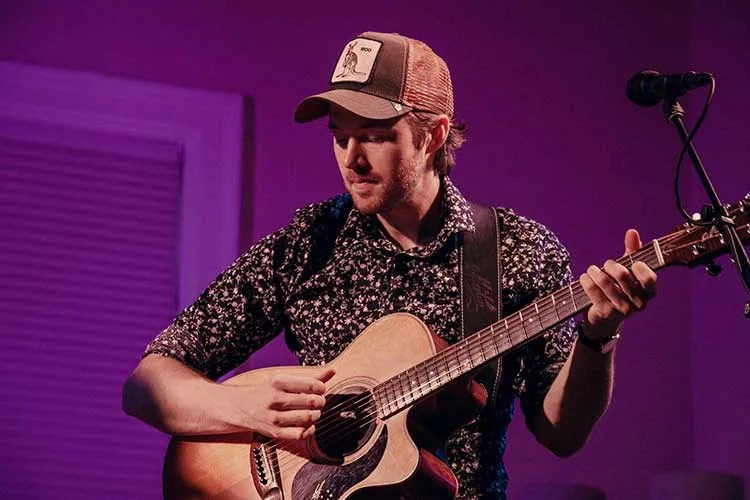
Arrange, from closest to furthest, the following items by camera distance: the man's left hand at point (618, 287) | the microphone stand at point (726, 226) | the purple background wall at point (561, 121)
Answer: the microphone stand at point (726, 226)
the man's left hand at point (618, 287)
the purple background wall at point (561, 121)

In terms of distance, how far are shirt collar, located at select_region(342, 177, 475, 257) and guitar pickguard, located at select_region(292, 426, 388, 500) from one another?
635 mm

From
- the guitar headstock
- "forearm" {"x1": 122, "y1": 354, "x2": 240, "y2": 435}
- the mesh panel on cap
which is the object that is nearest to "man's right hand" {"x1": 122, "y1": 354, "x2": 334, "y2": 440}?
"forearm" {"x1": 122, "y1": 354, "x2": 240, "y2": 435}

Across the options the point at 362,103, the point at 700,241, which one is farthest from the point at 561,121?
the point at 700,241

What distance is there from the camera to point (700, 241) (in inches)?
110

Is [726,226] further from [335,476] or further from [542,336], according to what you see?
[335,476]

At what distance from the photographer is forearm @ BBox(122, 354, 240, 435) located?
3395 mm

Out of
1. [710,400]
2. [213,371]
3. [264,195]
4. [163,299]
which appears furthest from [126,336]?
[710,400]

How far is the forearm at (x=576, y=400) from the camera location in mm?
3174

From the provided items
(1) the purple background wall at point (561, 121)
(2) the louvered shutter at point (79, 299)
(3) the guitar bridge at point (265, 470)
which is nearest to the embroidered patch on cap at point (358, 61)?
(3) the guitar bridge at point (265, 470)

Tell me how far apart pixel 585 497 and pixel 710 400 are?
793 millimetres

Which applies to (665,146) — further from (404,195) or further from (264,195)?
(404,195)

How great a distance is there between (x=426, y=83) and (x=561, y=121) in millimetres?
1834

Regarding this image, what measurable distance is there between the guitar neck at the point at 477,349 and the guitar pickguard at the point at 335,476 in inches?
4.0

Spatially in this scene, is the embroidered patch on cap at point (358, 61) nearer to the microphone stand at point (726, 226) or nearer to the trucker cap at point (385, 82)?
the trucker cap at point (385, 82)
